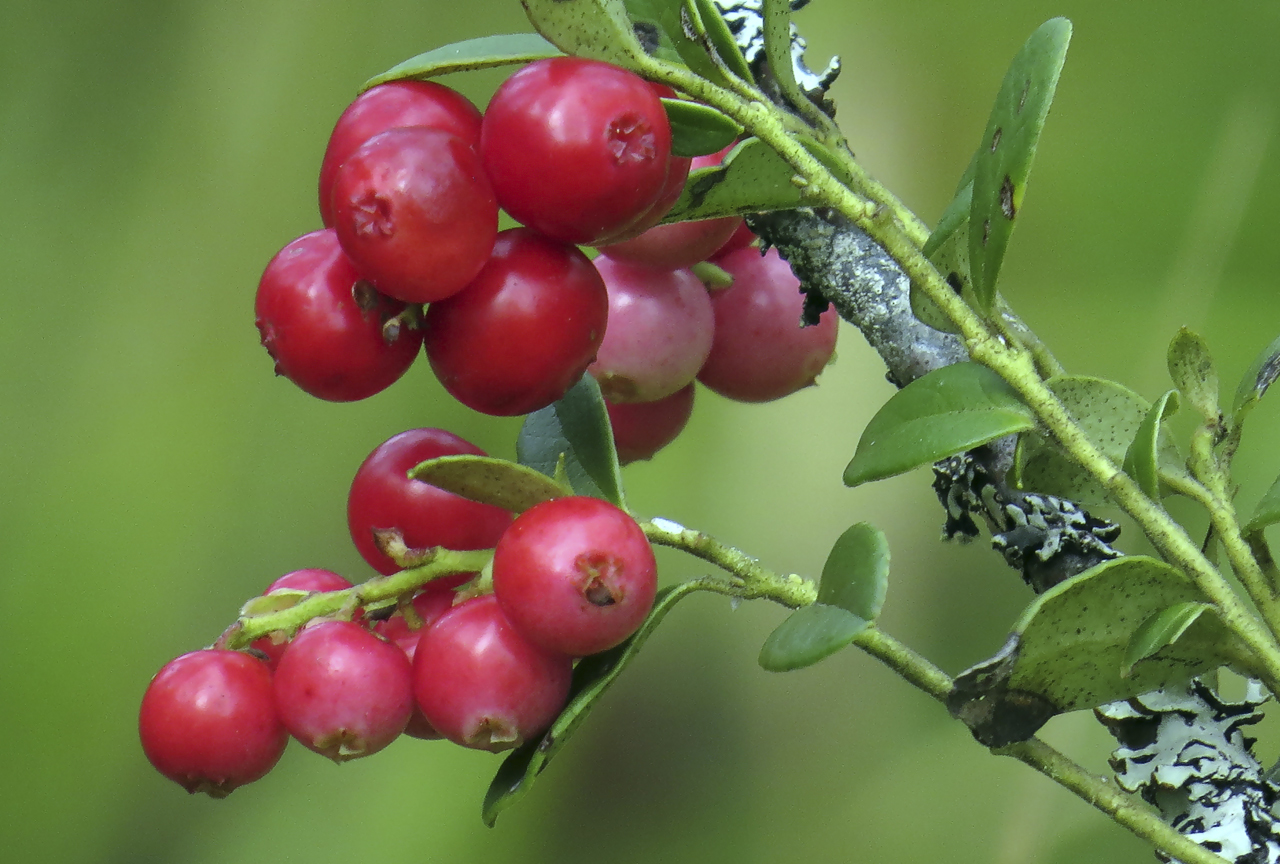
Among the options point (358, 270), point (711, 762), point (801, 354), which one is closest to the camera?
point (358, 270)

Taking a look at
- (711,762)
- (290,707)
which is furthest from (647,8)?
(711,762)

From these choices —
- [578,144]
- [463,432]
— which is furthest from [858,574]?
[463,432]

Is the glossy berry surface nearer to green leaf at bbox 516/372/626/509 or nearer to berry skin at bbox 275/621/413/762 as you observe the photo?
green leaf at bbox 516/372/626/509

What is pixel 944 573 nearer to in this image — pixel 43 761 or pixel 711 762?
pixel 711 762

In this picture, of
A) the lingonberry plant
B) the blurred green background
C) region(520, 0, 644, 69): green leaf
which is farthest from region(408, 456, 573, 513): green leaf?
the blurred green background

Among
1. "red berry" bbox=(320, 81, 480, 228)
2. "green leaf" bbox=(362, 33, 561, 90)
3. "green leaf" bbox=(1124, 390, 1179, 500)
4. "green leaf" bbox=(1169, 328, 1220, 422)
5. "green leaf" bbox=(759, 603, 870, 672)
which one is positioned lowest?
"green leaf" bbox=(759, 603, 870, 672)
